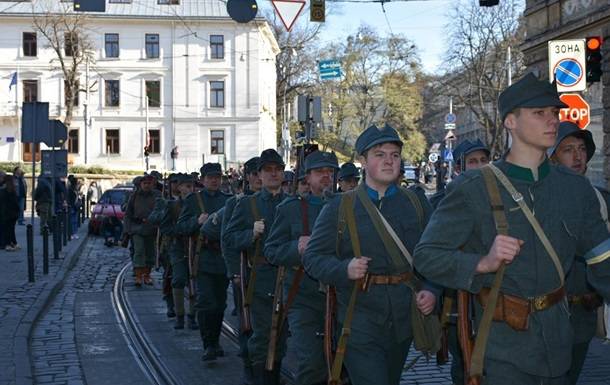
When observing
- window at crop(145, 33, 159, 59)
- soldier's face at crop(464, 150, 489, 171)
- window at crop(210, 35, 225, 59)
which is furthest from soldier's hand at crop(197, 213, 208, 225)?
window at crop(145, 33, 159, 59)

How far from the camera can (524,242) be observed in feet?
13.0

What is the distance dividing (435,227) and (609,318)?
1.79m

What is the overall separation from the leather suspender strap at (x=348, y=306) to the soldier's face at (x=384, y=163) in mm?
205

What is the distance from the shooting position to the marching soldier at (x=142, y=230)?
15.8 m

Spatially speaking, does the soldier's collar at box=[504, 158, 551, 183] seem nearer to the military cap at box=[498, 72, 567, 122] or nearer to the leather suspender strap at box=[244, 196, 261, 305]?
the military cap at box=[498, 72, 567, 122]

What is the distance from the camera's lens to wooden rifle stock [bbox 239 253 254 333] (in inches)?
311

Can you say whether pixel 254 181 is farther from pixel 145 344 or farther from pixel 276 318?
pixel 276 318

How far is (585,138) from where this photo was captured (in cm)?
636

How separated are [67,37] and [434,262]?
202ft

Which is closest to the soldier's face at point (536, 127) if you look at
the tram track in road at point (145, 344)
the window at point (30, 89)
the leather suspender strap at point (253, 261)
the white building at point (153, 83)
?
the leather suspender strap at point (253, 261)

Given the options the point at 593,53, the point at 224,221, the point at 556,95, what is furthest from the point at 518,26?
the point at 556,95

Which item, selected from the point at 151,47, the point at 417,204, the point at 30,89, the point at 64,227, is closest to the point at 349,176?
the point at 417,204

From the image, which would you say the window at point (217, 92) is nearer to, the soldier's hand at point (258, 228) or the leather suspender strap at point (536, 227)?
the soldier's hand at point (258, 228)

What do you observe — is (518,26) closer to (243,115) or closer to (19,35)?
(243,115)
